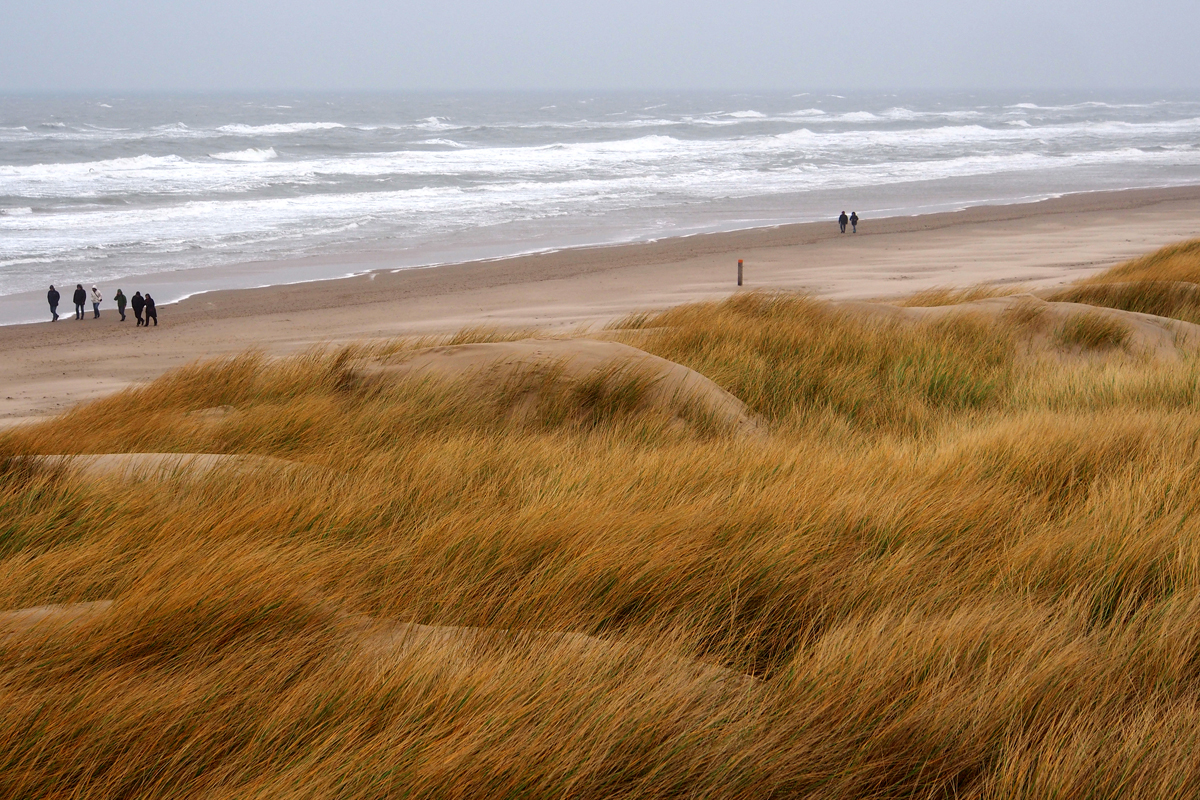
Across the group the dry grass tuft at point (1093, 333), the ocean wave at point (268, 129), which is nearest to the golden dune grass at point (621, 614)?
the dry grass tuft at point (1093, 333)

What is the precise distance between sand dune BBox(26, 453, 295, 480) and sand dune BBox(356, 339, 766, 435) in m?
1.89

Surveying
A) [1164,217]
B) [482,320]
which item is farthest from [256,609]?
[1164,217]

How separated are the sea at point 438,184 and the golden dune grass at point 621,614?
727 inches

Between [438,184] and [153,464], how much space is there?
129 ft

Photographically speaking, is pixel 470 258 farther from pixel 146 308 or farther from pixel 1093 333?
pixel 1093 333

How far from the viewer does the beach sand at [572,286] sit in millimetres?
16578

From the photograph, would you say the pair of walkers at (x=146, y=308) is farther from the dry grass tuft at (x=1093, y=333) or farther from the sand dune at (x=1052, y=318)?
the dry grass tuft at (x=1093, y=333)

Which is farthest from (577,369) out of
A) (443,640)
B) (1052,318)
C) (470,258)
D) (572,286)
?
(470,258)

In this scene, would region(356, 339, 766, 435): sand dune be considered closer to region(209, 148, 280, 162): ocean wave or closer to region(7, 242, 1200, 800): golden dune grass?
region(7, 242, 1200, 800): golden dune grass

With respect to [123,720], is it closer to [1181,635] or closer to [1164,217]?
[1181,635]

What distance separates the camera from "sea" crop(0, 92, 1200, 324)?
1035 inches

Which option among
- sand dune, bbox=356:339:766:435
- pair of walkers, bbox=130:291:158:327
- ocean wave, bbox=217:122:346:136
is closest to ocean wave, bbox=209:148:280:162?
ocean wave, bbox=217:122:346:136

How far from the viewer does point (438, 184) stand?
1660 inches

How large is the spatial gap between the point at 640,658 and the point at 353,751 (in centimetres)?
73
